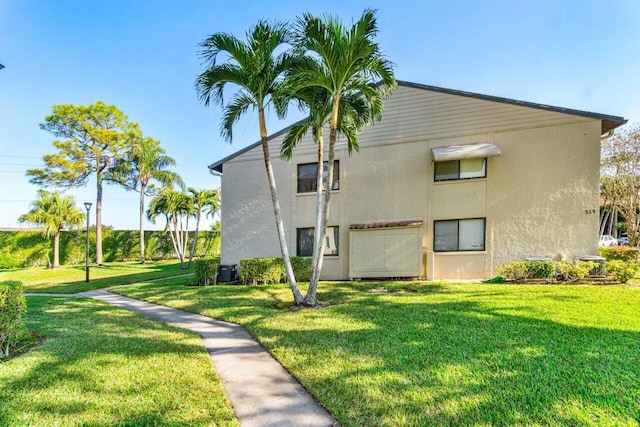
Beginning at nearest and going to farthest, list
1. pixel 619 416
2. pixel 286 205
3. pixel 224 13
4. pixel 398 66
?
1. pixel 619 416
2. pixel 398 66
3. pixel 224 13
4. pixel 286 205

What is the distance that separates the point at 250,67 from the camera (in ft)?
25.3

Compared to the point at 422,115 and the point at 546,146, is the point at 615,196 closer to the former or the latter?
the point at 546,146

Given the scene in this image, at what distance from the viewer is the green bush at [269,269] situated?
12305mm

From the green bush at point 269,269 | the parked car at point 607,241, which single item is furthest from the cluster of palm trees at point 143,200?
the parked car at point 607,241

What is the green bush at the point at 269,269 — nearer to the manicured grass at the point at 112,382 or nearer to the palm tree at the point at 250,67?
the palm tree at the point at 250,67

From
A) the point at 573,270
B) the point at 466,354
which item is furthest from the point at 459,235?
the point at 466,354

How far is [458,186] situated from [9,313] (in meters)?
12.6

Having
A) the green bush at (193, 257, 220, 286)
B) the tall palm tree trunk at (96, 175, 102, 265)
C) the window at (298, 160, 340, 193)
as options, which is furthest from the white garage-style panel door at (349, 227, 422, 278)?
the tall palm tree trunk at (96, 175, 102, 265)

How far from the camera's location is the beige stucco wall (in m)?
10.3

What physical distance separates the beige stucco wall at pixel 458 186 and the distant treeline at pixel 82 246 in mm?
17886

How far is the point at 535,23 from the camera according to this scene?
1027cm

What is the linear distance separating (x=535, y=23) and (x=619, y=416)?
12.1 metres

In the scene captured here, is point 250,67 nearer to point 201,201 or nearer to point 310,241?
point 310,241

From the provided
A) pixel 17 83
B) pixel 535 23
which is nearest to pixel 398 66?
pixel 535 23
